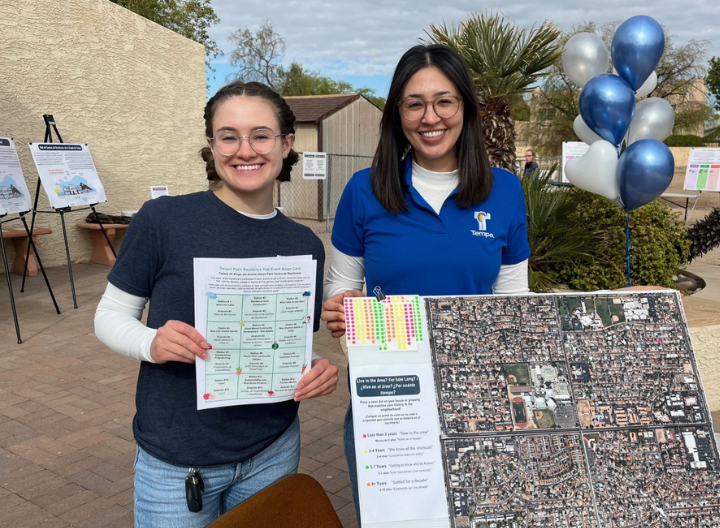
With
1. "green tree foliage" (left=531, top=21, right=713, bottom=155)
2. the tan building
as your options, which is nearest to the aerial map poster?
the tan building

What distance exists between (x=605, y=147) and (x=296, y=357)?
4.05m

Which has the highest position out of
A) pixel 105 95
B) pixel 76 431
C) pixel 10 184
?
pixel 105 95

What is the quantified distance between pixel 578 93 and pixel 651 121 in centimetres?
2914

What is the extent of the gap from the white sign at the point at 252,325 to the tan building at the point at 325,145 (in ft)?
53.1

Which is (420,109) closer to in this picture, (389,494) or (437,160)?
(437,160)

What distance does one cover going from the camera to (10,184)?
7.08 metres

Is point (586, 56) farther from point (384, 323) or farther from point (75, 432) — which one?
point (75, 432)

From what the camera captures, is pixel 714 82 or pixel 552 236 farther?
pixel 714 82

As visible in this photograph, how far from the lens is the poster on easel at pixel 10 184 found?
695 centimetres

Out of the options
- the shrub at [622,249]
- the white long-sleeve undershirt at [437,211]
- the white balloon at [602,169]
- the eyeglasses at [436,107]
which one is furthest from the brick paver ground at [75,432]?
the white balloon at [602,169]

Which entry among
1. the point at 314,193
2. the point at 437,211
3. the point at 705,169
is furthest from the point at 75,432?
the point at 314,193

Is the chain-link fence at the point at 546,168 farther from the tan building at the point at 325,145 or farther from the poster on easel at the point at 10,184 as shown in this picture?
the poster on easel at the point at 10,184

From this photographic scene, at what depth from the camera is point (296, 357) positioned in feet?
5.73

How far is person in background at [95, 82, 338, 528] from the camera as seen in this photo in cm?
171
